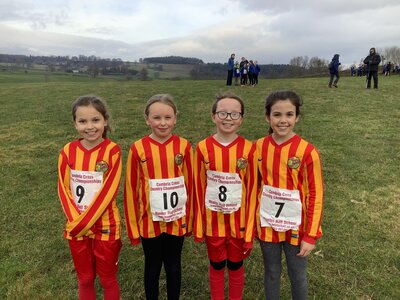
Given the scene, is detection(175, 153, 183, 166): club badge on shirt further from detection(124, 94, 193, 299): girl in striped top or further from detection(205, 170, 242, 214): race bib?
detection(205, 170, 242, 214): race bib

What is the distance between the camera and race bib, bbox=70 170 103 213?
9.61ft

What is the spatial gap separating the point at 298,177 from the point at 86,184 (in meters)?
1.79

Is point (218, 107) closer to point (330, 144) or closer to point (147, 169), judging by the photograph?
point (147, 169)

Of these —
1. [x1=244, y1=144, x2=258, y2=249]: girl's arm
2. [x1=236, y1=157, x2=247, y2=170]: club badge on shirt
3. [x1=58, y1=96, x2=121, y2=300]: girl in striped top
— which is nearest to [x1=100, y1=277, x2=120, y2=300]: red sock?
[x1=58, y1=96, x2=121, y2=300]: girl in striped top

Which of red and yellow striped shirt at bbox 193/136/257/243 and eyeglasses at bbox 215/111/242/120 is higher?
eyeglasses at bbox 215/111/242/120

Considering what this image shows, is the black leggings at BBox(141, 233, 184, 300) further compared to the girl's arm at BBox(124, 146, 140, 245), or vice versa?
the black leggings at BBox(141, 233, 184, 300)

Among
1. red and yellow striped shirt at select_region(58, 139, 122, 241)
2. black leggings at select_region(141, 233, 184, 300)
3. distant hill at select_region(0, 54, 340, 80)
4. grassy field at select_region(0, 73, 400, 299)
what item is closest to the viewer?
red and yellow striped shirt at select_region(58, 139, 122, 241)

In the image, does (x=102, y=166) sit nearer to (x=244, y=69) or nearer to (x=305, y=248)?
(x=305, y=248)

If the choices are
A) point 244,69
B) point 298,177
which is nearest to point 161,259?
point 298,177

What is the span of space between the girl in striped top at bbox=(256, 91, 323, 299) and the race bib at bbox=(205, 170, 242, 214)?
0.71ft

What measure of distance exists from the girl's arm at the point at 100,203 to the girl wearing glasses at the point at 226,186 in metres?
0.70

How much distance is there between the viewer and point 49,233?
195 inches

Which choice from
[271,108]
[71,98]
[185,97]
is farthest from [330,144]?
[71,98]

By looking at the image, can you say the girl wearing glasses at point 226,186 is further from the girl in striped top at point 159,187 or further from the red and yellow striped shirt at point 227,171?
the girl in striped top at point 159,187
